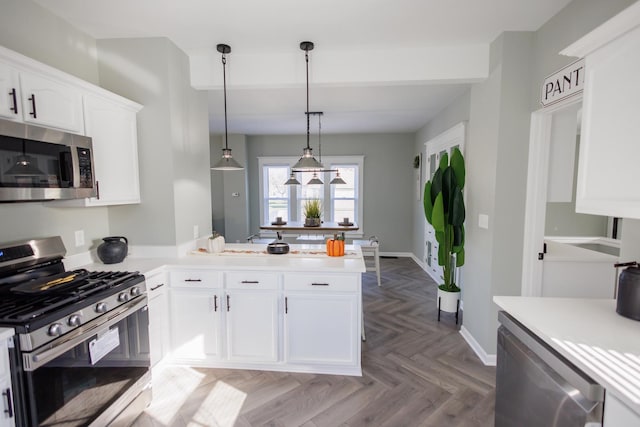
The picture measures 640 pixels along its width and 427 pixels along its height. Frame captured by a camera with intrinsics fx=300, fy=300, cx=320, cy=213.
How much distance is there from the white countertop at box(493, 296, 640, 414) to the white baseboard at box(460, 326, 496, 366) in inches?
49.2

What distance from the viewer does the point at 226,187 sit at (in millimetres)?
6660

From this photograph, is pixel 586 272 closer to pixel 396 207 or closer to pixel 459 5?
pixel 459 5

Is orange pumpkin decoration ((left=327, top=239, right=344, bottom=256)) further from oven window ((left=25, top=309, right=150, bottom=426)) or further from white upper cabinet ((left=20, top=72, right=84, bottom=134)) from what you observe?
white upper cabinet ((left=20, top=72, right=84, bottom=134))

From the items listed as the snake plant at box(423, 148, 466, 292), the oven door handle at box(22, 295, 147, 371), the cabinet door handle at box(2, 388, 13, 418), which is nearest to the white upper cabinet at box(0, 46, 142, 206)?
the oven door handle at box(22, 295, 147, 371)

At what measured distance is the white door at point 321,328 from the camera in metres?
2.35

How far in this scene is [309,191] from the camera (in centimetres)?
671

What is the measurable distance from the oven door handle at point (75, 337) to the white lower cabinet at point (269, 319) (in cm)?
59

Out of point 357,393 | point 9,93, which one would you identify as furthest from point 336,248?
point 9,93

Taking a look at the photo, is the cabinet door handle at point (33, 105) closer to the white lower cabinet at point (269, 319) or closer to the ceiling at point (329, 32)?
the ceiling at point (329, 32)

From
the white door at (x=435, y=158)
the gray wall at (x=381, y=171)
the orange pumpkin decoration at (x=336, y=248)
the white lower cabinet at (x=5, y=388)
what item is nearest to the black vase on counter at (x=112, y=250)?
the white lower cabinet at (x=5, y=388)

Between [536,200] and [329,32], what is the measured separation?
2148 mm

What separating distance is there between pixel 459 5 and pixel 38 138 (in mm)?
2765

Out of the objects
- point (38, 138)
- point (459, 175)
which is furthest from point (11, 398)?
point (459, 175)

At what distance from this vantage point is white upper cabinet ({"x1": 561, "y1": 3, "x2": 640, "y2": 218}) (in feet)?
3.77
